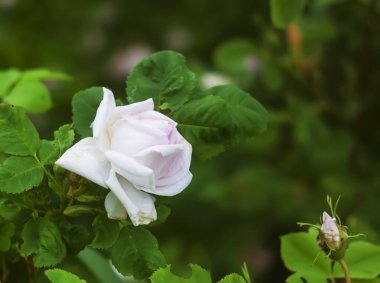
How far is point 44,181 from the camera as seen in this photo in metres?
0.81

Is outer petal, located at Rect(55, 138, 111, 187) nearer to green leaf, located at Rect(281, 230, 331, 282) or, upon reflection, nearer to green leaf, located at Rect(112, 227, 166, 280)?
green leaf, located at Rect(112, 227, 166, 280)

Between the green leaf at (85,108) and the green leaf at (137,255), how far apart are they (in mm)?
119

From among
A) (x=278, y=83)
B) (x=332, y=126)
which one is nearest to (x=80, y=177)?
(x=278, y=83)

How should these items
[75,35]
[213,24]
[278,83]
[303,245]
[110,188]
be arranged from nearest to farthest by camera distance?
[110,188] < [303,245] < [278,83] < [213,24] < [75,35]

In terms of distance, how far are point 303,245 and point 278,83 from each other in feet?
3.20

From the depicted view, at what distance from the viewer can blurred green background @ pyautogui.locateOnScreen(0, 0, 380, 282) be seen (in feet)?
6.21

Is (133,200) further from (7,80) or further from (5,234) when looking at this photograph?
(7,80)

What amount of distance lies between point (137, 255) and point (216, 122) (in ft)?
0.51

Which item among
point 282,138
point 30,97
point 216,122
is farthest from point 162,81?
point 282,138

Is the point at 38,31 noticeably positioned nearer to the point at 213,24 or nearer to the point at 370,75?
the point at 213,24

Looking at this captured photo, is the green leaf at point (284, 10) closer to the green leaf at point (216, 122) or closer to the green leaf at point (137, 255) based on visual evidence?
the green leaf at point (216, 122)

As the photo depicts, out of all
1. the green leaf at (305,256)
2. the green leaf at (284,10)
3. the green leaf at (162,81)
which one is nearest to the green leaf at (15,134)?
the green leaf at (162,81)

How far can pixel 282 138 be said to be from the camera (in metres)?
2.19

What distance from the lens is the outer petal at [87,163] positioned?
29.6 inches
